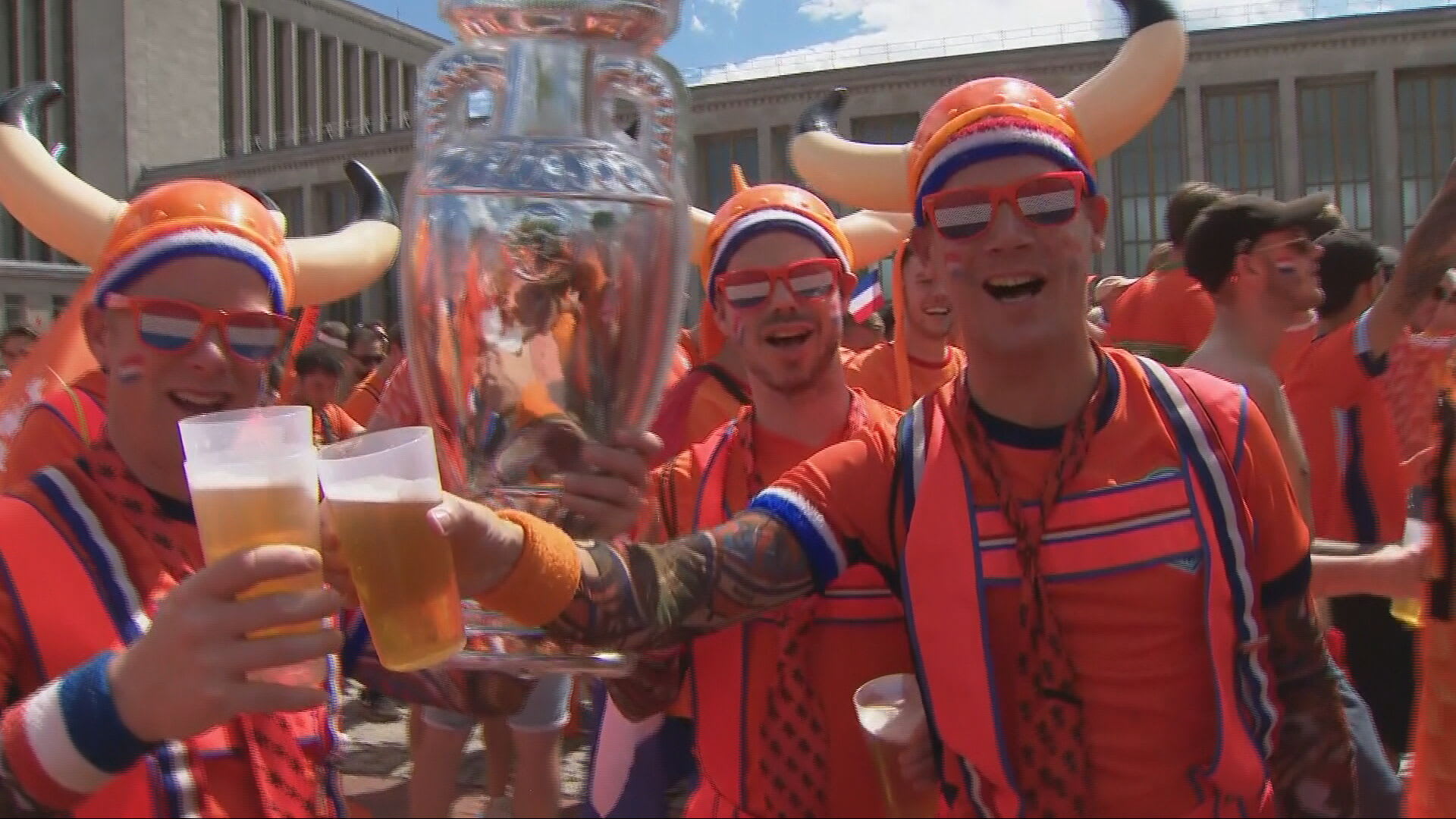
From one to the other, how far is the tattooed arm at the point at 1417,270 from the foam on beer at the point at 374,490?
2547 millimetres

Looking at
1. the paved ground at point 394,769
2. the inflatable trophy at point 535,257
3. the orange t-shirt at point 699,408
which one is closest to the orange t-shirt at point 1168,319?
the orange t-shirt at point 699,408

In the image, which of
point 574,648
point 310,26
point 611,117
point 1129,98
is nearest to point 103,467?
point 574,648

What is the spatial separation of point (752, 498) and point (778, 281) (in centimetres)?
66

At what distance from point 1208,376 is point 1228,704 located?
57cm

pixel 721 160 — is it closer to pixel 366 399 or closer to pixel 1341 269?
pixel 366 399

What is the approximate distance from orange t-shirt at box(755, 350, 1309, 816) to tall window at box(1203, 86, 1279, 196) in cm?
3468

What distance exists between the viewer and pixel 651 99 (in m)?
→ 2.07

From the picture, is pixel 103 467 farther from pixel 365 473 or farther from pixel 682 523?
pixel 682 523

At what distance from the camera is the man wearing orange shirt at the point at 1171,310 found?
5633 millimetres

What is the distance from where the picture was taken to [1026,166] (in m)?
2.15

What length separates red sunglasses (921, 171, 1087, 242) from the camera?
211 cm

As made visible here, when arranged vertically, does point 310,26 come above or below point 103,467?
above

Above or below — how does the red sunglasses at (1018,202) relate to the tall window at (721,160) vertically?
below

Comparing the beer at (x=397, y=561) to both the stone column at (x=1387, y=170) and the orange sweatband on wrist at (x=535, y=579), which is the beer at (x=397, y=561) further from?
the stone column at (x=1387, y=170)
